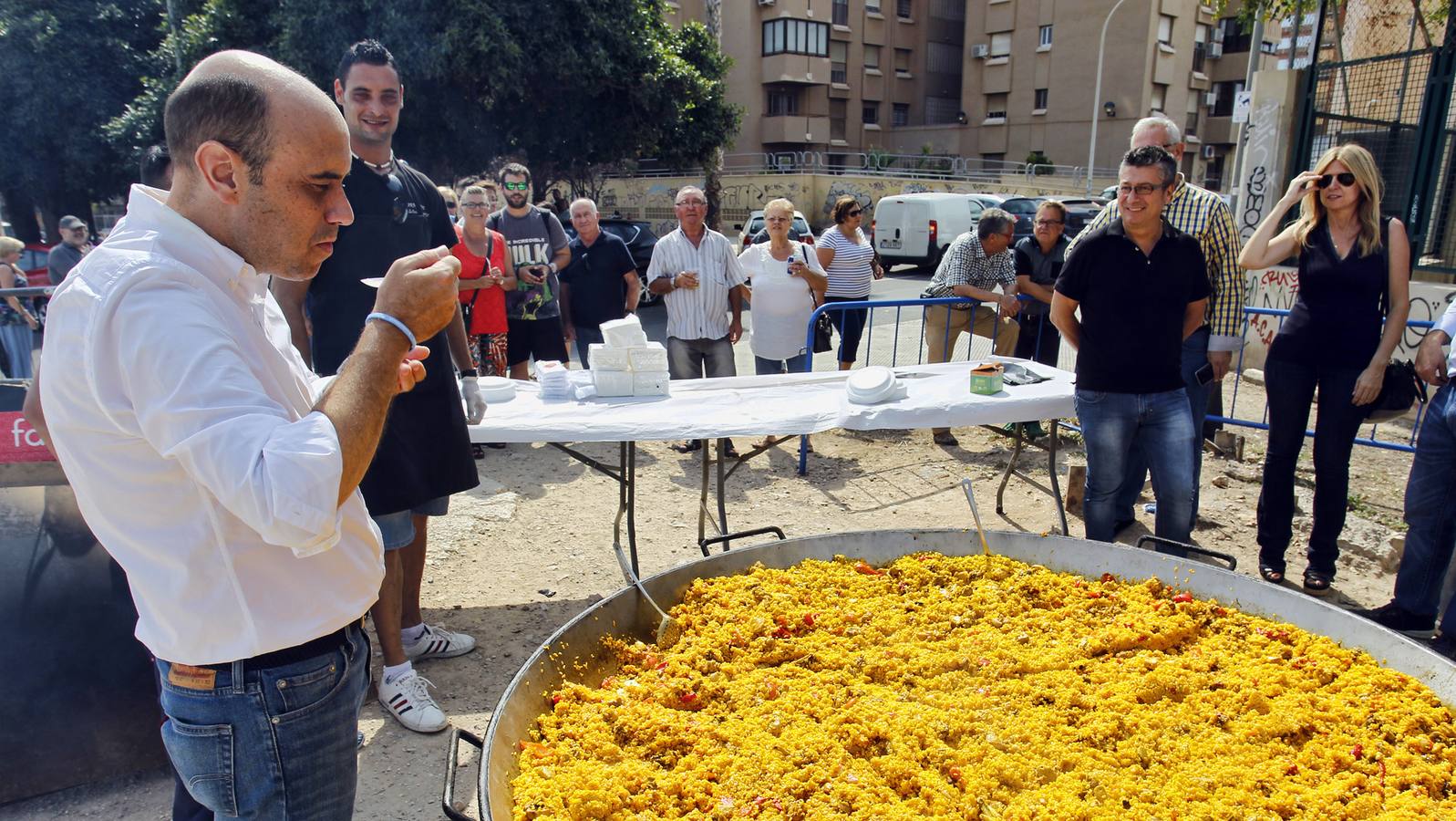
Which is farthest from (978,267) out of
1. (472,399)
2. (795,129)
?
(795,129)

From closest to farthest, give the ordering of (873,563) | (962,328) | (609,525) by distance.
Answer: (873,563) < (609,525) < (962,328)

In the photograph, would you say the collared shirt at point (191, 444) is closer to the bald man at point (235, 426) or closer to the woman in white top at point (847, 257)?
the bald man at point (235, 426)

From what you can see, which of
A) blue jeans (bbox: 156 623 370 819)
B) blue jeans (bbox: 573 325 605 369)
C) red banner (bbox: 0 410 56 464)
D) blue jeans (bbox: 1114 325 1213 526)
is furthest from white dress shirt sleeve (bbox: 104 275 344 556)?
blue jeans (bbox: 573 325 605 369)

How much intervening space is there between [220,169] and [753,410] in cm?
285

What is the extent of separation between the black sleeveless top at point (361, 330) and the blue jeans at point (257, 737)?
4.67ft

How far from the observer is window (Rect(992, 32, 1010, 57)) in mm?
41125

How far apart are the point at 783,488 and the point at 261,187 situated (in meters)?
4.71

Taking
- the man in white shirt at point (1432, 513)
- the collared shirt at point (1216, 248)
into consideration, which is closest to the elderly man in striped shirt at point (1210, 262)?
the collared shirt at point (1216, 248)

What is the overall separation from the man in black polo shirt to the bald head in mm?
3338

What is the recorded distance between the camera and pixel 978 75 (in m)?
42.4

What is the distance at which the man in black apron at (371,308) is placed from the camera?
9.71ft

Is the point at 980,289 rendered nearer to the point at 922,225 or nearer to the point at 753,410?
the point at 753,410

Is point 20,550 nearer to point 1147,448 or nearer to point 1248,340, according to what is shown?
point 1147,448

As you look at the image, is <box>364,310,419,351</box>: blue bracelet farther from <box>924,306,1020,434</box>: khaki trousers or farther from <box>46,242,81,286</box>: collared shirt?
<box>46,242,81,286</box>: collared shirt
